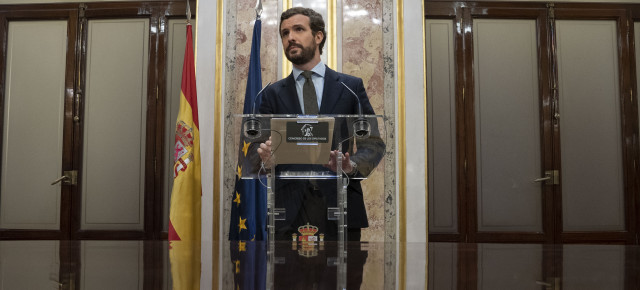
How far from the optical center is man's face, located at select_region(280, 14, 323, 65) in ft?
11.4

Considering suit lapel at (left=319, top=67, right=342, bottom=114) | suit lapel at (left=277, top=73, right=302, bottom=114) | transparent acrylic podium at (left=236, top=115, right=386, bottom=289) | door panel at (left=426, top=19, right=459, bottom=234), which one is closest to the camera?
transparent acrylic podium at (left=236, top=115, right=386, bottom=289)

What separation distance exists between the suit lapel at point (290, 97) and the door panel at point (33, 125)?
217 centimetres

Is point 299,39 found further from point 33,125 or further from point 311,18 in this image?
point 33,125

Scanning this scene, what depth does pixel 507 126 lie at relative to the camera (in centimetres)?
439

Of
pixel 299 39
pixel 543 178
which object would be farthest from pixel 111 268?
pixel 543 178

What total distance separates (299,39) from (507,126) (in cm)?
191

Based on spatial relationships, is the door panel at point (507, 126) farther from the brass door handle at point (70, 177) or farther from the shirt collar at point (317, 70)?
the brass door handle at point (70, 177)

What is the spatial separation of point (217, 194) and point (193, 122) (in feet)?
1.78

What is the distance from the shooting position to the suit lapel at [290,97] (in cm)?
326

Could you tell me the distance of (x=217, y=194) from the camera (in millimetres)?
3799

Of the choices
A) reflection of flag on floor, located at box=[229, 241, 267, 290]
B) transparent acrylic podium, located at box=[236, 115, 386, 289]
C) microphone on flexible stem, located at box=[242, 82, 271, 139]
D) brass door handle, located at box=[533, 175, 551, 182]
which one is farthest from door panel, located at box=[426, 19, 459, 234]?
reflection of flag on floor, located at box=[229, 241, 267, 290]

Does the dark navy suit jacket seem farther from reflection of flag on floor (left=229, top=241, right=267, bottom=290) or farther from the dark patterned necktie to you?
reflection of flag on floor (left=229, top=241, right=267, bottom=290)

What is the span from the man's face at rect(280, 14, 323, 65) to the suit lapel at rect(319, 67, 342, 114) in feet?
0.54

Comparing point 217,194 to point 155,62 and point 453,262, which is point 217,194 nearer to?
point 155,62
